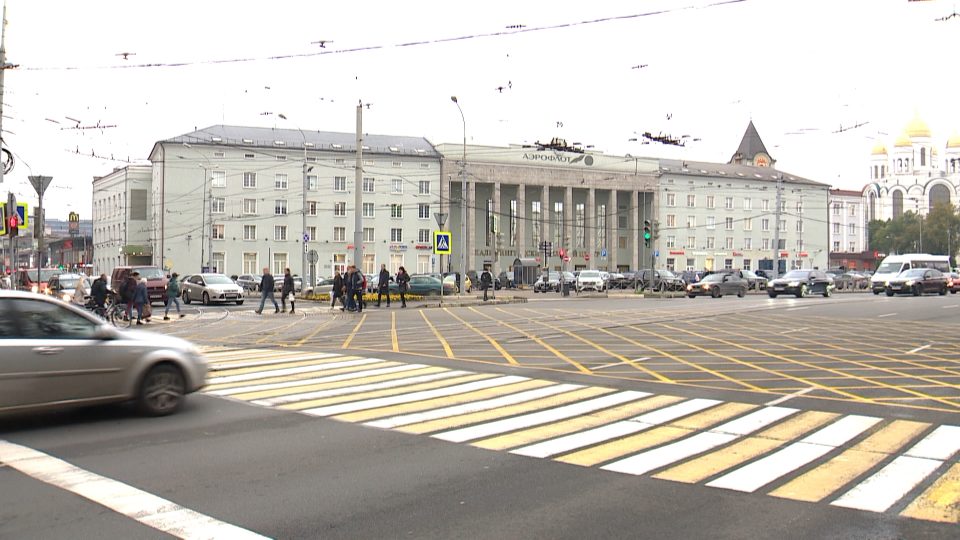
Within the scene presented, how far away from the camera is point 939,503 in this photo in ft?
17.7

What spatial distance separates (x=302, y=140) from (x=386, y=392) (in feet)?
228

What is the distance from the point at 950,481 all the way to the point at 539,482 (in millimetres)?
3191

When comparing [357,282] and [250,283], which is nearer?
[357,282]

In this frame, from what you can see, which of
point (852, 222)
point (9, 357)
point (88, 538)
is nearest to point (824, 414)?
point (88, 538)

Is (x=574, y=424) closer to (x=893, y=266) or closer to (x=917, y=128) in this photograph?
(x=893, y=266)

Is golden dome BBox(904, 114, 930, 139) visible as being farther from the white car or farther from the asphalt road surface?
the asphalt road surface

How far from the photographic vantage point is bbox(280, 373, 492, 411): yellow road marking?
30.5 ft

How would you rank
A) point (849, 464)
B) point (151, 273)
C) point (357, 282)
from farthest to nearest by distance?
point (151, 273) → point (357, 282) → point (849, 464)

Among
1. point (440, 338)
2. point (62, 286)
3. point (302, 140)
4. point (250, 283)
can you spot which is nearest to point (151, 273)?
point (62, 286)

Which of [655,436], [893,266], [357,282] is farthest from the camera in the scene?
[893,266]

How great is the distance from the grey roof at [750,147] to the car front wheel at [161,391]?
11235 centimetres

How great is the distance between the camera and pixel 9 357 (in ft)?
24.3

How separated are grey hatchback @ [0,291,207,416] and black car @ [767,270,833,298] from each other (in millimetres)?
36602

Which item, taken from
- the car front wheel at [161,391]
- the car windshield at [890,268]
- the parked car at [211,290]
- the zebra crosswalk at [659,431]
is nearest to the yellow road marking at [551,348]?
the zebra crosswalk at [659,431]
